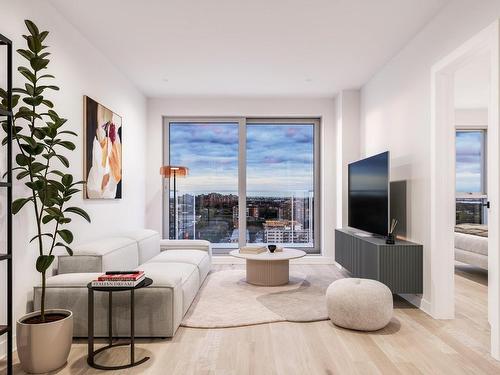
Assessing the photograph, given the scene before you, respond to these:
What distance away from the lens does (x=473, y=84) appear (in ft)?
19.6

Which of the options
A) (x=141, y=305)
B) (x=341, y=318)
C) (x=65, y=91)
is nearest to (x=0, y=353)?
(x=141, y=305)

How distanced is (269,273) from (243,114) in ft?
9.25

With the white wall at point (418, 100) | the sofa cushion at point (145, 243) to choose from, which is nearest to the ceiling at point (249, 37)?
the white wall at point (418, 100)

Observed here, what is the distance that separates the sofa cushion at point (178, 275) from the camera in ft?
10.3

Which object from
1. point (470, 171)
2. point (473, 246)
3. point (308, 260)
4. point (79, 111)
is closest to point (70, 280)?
point (79, 111)

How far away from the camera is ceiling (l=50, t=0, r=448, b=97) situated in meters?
3.46

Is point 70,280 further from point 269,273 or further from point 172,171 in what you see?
point 172,171

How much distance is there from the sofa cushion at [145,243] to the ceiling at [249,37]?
2.01m

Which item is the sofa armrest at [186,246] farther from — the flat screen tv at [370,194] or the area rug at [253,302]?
the flat screen tv at [370,194]

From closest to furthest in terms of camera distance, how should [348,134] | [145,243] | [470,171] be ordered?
1. [145,243]
2. [348,134]
3. [470,171]

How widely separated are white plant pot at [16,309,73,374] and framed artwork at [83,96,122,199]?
1728 millimetres

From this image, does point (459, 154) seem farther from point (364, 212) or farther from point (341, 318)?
point (341, 318)

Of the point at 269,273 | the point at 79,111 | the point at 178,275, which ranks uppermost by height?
the point at 79,111

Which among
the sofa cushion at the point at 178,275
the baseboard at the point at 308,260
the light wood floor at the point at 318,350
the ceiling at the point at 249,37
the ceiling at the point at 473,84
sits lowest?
the light wood floor at the point at 318,350
